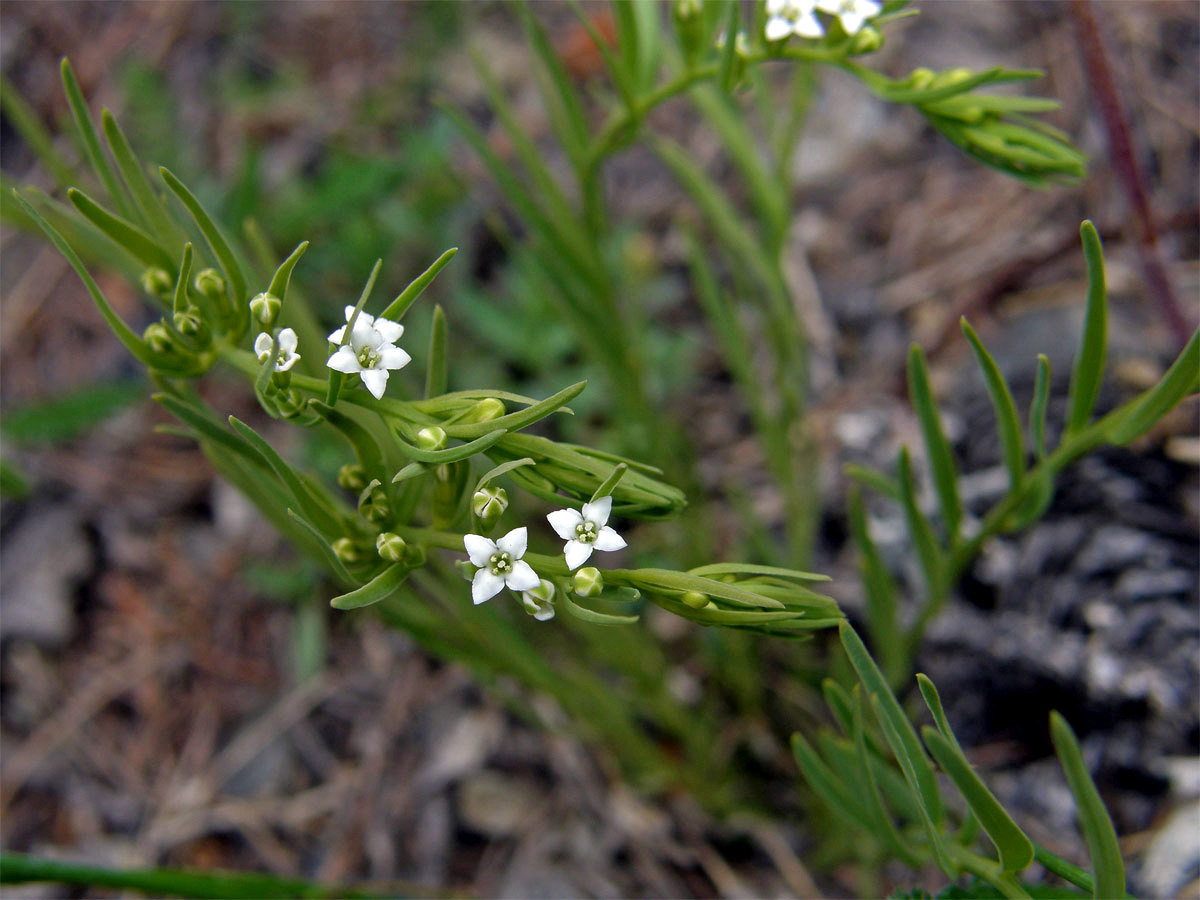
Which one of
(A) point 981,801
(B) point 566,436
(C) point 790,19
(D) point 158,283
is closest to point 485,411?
(D) point 158,283

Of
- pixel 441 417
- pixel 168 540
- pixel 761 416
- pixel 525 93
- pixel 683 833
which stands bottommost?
pixel 683 833

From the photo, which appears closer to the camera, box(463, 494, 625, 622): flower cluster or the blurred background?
box(463, 494, 625, 622): flower cluster

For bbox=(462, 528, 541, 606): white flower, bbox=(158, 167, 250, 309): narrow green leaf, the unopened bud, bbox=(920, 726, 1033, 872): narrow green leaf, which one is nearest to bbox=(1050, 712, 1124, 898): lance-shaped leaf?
bbox=(920, 726, 1033, 872): narrow green leaf

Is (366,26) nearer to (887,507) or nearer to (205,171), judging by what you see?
(205,171)

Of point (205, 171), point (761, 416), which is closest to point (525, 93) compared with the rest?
point (205, 171)

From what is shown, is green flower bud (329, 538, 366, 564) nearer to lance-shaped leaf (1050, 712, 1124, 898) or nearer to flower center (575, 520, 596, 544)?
flower center (575, 520, 596, 544)

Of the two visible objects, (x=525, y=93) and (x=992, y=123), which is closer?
(x=992, y=123)
